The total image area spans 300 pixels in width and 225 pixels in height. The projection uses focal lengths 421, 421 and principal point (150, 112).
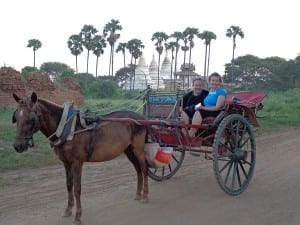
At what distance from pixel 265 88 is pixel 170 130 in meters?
49.4

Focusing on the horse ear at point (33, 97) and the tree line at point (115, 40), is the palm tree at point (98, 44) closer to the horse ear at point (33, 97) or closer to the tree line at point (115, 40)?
the tree line at point (115, 40)

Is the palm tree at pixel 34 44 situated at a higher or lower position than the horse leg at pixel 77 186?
higher

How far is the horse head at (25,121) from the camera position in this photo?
5.10 meters

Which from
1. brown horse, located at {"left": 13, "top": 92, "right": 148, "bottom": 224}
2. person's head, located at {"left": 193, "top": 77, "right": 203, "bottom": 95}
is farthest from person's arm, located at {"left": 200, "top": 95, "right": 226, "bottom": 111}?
brown horse, located at {"left": 13, "top": 92, "right": 148, "bottom": 224}

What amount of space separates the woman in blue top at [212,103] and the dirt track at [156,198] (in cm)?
123

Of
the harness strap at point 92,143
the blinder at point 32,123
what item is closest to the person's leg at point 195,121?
the harness strap at point 92,143

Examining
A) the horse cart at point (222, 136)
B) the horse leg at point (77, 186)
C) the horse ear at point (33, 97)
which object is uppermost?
the horse ear at point (33, 97)

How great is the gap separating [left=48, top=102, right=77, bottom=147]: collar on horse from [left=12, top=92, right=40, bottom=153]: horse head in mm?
358

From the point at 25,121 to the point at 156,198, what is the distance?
2787mm

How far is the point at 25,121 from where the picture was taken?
16.8 feet

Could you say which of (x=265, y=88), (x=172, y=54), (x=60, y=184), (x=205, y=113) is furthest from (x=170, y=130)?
(x=172, y=54)

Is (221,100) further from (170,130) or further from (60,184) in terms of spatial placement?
(60,184)

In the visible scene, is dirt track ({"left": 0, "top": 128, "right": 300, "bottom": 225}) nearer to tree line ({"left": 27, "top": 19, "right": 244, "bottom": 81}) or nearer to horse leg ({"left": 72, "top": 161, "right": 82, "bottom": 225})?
horse leg ({"left": 72, "top": 161, "right": 82, "bottom": 225})

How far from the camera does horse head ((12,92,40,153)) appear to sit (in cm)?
510
